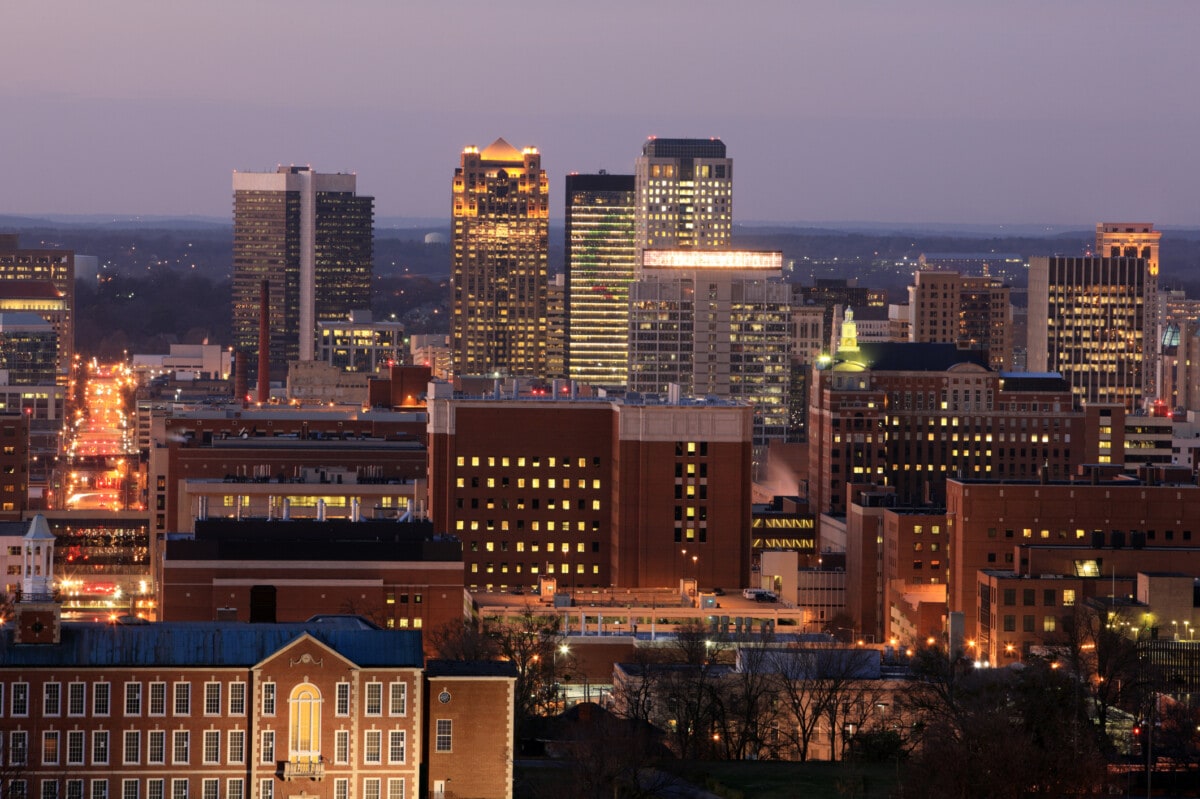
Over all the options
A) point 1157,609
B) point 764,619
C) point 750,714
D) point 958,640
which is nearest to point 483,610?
point 764,619

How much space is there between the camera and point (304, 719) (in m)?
90.9

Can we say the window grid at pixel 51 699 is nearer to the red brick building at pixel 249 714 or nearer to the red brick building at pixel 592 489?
the red brick building at pixel 249 714

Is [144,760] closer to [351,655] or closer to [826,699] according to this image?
[351,655]

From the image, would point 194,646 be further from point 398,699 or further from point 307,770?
point 398,699

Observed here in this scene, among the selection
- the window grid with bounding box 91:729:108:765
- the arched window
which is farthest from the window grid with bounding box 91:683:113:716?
the arched window

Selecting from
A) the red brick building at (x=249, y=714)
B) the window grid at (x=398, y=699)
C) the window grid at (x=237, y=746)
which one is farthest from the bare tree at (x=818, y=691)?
the window grid at (x=237, y=746)

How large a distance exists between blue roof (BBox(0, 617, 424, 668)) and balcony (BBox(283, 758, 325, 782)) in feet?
11.8

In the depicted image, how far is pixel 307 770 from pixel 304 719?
170 centimetres

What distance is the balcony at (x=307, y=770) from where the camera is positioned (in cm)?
9075

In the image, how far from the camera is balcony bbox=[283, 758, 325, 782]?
298ft

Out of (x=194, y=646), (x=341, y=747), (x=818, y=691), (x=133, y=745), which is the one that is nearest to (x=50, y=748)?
(x=133, y=745)

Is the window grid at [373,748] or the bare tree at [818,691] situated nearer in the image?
the window grid at [373,748]

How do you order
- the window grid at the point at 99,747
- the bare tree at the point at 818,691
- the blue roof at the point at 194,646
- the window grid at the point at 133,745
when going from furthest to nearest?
1. the bare tree at the point at 818,691
2. the window grid at the point at 133,745
3. the blue roof at the point at 194,646
4. the window grid at the point at 99,747

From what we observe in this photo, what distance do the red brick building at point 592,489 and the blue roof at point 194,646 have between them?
264 ft
